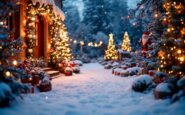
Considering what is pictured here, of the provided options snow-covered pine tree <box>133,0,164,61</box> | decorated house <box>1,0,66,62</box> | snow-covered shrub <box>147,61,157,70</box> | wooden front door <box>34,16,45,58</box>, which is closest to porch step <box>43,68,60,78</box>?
decorated house <box>1,0,66,62</box>

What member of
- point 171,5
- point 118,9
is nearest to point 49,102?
point 171,5

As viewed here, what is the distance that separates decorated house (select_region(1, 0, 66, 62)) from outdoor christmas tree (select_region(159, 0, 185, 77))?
7.11 m

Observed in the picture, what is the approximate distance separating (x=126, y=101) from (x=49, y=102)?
8.01 ft

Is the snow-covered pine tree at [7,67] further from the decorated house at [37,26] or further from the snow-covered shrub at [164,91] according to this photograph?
the decorated house at [37,26]

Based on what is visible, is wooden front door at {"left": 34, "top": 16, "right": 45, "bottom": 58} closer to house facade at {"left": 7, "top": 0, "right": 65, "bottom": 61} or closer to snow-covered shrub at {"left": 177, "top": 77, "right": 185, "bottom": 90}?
house facade at {"left": 7, "top": 0, "right": 65, "bottom": 61}

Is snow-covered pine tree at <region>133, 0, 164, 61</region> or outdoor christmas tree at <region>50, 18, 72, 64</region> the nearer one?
snow-covered pine tree at <region>133, 0, 164, 61</region>

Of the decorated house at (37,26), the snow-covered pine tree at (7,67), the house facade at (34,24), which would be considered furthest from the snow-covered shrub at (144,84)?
the decorated house at (37,26)

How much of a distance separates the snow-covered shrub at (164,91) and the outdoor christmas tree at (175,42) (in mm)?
409

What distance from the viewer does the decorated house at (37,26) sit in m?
15.2

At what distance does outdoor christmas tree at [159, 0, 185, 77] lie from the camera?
8789mm

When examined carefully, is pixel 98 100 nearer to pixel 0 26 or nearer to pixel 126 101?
pixel 126 101

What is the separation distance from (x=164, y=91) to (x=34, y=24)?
401 inches

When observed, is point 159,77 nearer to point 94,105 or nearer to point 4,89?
point 94,105

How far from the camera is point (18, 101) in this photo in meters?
8.39
